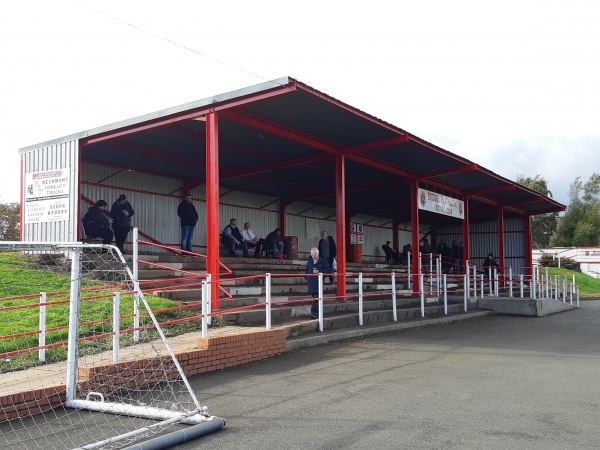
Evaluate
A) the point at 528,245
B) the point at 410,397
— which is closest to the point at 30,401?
the point at 410,397

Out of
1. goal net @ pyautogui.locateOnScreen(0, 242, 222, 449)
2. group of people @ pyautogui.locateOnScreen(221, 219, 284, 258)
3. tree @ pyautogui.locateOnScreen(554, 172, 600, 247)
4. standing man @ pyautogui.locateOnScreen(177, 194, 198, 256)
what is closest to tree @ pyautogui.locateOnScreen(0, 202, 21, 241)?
group of people @ pyautogui.locateOnScreen(221, 219, 284, 258)

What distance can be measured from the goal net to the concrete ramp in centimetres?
1246

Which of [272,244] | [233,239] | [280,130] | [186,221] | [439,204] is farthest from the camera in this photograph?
[272,244]

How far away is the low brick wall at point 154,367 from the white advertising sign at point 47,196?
660 cm

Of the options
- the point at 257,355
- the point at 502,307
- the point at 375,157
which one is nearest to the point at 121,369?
the point at 257,355

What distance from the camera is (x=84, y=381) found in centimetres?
639

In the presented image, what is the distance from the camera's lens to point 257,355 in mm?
8625

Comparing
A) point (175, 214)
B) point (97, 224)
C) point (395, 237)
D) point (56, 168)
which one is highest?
point (56, 168)

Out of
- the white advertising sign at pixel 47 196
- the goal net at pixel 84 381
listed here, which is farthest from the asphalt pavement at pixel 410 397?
the white advertising sign at pixel 47 196

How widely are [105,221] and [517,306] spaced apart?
12.5 m

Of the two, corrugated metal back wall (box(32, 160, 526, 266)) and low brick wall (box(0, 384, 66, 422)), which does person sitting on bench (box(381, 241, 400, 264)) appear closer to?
corrugated metal back wall (box(32, 160, 526, 266))

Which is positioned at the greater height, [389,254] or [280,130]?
[280,130]

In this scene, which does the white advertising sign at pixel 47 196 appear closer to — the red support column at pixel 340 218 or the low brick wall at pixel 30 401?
the red support column at pixel 340 218

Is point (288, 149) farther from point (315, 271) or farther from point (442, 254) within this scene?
point (442, 254)
